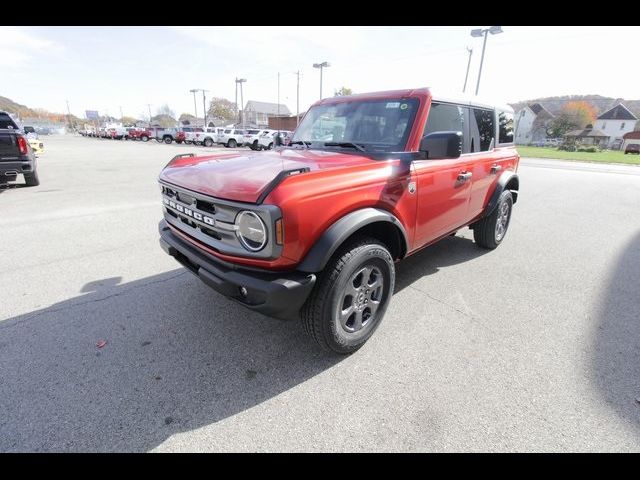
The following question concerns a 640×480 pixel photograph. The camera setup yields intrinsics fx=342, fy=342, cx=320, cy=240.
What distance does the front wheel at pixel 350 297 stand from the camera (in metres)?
2.28

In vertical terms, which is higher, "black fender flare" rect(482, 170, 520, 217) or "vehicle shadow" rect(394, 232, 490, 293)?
"black fender flare" rect(482, 170, 520, 217)

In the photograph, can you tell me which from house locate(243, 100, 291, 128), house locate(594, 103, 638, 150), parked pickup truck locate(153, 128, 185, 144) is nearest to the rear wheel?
parked pickup truck locate(153, 128, 185, 144)

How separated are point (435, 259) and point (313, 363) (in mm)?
2659

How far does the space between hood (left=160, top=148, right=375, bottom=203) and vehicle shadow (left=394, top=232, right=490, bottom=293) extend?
1.68m

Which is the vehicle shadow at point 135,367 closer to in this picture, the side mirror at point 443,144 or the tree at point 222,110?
the side mirror at point 443,144

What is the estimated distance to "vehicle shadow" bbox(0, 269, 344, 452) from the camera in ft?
6.42

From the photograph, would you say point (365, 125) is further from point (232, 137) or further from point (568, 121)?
point (568, 121)

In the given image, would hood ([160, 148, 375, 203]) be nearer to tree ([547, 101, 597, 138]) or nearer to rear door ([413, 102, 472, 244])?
rear door ([413, 102, 472, 244])

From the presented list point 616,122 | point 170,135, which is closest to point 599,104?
point 616,122

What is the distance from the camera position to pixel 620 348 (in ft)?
8.90
